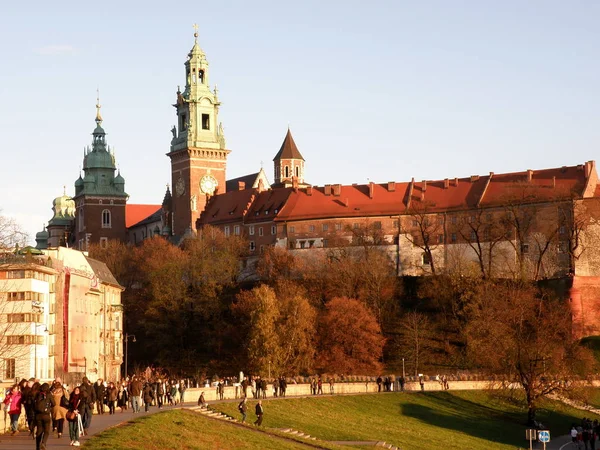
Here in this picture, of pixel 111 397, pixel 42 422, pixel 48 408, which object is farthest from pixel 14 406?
pixel 111 397

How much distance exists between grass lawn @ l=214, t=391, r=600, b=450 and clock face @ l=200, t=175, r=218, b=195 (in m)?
76.6

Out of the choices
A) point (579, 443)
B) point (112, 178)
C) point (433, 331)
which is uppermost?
point (112, 178)

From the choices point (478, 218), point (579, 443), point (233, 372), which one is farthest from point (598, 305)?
point (579, 443)

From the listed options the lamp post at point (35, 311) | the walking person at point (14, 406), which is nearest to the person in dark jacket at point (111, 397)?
the walking person at point (14, 406)

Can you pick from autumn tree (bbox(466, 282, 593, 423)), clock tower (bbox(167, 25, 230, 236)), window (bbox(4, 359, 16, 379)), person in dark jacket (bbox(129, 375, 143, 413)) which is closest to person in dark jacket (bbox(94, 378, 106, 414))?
person in dark jacket (bbox(129, 375, 143, 413))

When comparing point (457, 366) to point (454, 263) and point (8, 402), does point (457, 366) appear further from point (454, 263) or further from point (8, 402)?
point (8, 402)

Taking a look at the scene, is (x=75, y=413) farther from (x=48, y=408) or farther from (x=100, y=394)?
(x=100, y=394)

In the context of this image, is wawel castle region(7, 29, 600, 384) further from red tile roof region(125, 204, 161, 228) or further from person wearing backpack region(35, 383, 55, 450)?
person wearing backpack region(35, 383, 55, 450)

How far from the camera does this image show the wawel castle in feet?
388

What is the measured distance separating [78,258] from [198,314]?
28648 millimetres

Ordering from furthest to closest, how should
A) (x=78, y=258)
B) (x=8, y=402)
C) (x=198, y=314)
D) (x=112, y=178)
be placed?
(x=112, y=178)
(x=198, y=314)
(x=78, y=258)
(x=8, y=402)

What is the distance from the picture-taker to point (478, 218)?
12338 cm

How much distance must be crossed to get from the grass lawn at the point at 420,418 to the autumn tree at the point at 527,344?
2232 millimetres

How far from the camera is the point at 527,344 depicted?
7944 cm
